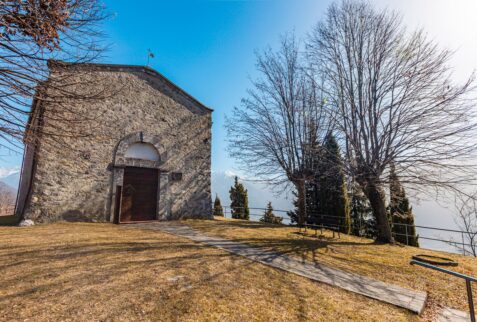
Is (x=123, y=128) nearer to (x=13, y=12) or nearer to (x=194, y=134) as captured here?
(x=194, y=134)

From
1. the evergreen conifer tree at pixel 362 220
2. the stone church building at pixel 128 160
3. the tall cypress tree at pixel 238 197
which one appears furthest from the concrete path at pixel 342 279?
the tall cypress tree at pixel 238 197

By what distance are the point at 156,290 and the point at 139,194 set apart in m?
8.27

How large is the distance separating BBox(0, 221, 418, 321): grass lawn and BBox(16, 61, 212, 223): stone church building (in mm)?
4181

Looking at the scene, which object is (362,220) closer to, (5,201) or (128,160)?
(128,160)

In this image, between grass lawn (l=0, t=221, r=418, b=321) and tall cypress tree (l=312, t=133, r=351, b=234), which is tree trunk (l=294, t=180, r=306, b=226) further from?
grass lawn (l=0, t=221, r=418, b=321)

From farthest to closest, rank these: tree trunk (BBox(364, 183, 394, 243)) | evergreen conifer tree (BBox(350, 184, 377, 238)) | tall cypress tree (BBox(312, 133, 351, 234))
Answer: evergreen conifer tree (BBox(350, 184, 377, 238)) → tall cypress tree (BBox(312, 133, 351, 234)) → tree trunk (BBox(364, 183, 394, 243))

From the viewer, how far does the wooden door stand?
1049cm

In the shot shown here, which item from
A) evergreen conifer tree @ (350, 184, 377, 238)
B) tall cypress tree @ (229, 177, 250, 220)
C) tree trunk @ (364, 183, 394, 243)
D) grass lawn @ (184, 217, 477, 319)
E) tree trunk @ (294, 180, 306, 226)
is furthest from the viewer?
tall cypress tree @ (229, 177, 250, 220)

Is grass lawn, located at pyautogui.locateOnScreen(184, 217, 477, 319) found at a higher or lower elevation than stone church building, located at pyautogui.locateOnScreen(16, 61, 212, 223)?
lower

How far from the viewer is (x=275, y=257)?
5.57 metres

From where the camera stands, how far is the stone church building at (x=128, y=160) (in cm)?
903

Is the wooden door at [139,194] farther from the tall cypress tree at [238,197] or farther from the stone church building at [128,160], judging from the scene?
the tall cypress tree at [238,197]

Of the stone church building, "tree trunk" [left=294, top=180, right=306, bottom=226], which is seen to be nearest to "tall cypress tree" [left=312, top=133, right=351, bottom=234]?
"tree trunk" [left=294, top=180, right=306, bottom=226]

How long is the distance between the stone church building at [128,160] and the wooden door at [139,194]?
42 mm
